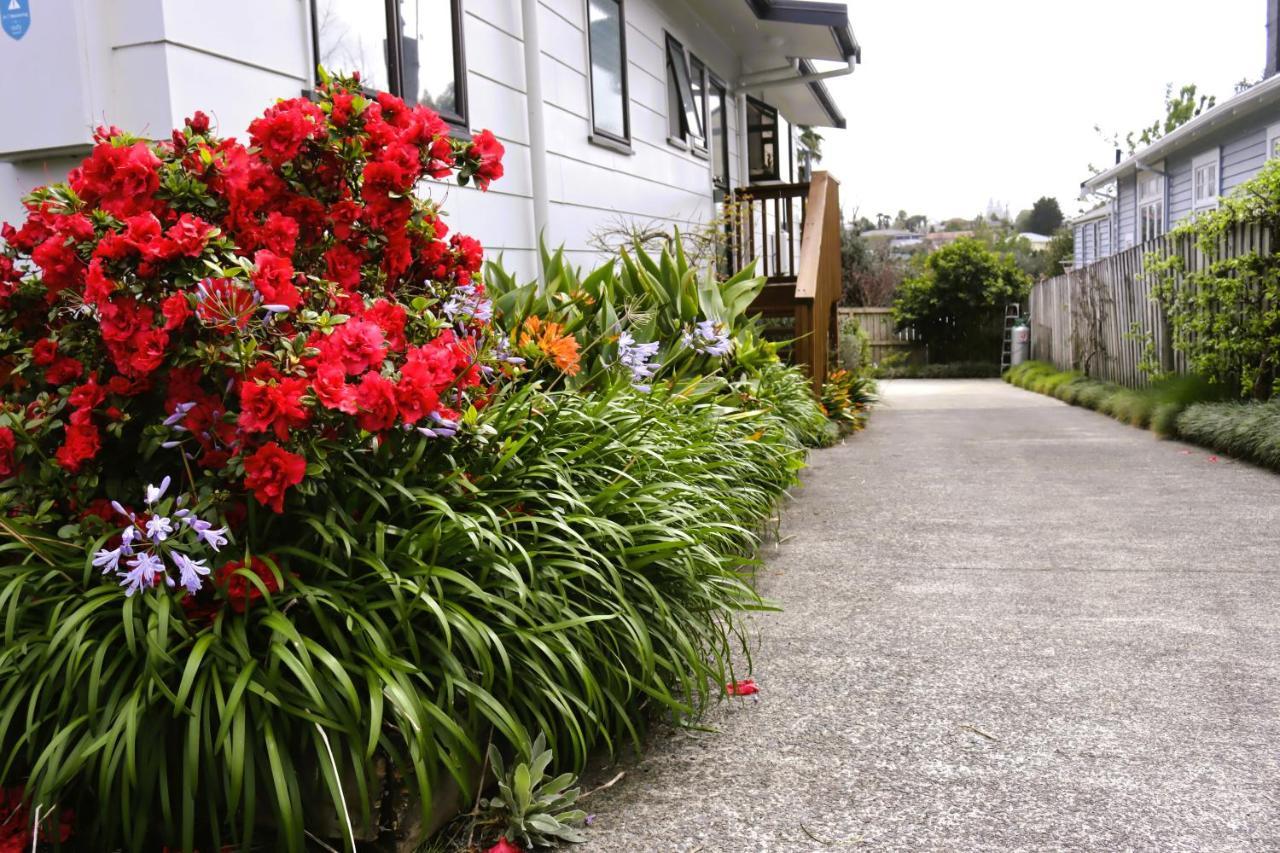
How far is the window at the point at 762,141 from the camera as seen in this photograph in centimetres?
1456

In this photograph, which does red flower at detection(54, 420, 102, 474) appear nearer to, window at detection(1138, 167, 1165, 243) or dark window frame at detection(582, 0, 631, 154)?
dark window frame at detection(582, 0, 631, 154)

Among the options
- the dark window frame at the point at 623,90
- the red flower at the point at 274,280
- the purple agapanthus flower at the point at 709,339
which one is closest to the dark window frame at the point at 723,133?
the dark window frame at the point at 623,90

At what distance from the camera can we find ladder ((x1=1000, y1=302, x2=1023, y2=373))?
77.8 feet

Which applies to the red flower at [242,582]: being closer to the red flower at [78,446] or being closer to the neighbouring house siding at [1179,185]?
the red flower at [78,446]

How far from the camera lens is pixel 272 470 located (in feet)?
7.40

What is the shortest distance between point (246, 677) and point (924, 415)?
11403 millimetres

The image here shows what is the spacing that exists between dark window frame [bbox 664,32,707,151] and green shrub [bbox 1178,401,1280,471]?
4970 millimetres

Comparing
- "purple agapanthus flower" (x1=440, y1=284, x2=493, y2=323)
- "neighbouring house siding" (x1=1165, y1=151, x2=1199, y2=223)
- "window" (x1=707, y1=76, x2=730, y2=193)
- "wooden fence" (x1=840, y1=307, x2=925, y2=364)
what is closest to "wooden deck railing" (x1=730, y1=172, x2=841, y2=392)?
"window" (x1=707, y1=76, x2=730, y2=193)

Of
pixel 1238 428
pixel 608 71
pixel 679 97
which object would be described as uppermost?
pixel 679 97

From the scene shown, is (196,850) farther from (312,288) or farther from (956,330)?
(956,330)

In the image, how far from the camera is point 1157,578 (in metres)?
4.58

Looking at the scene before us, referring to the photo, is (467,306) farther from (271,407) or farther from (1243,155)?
(1243,155)

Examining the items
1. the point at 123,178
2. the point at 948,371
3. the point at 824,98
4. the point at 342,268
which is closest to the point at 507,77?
the point at 342,268

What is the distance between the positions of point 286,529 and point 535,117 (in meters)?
4.67
